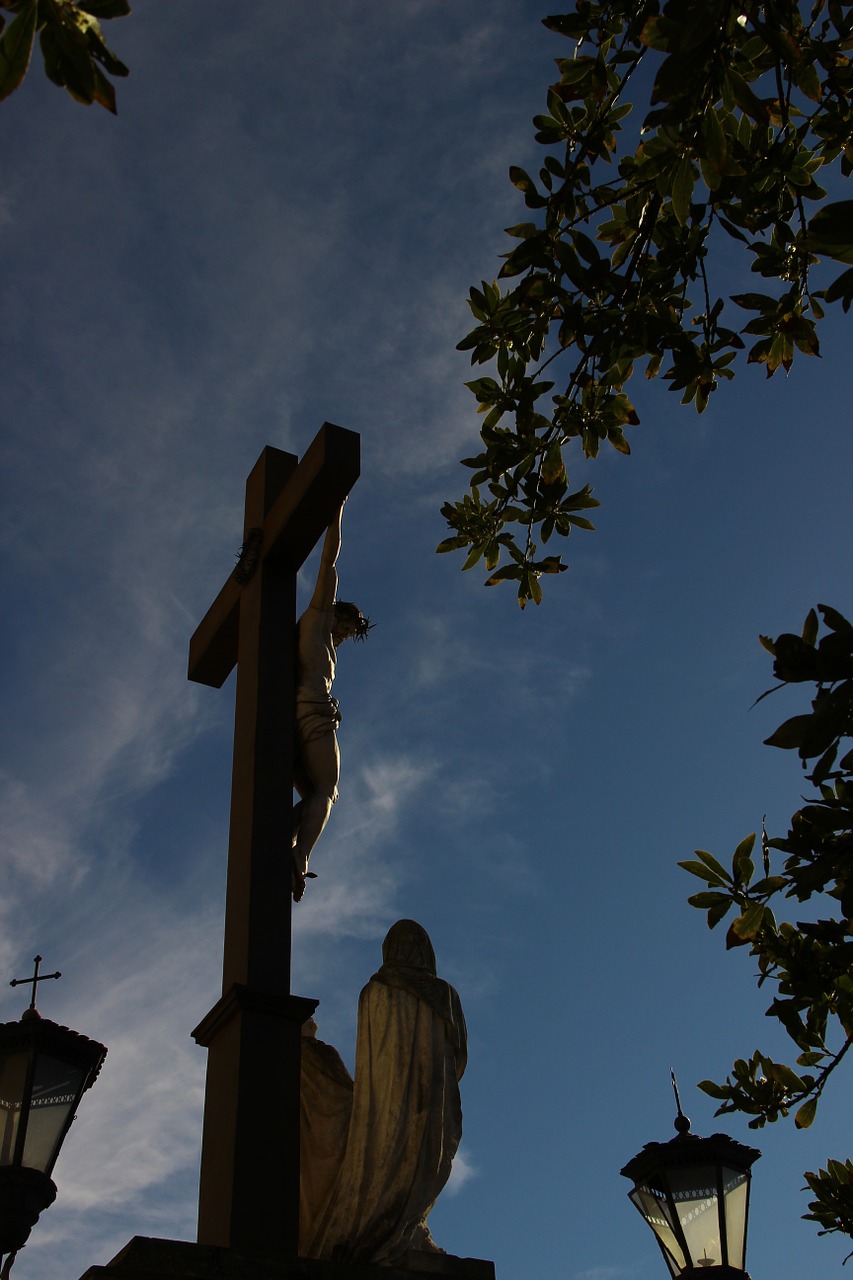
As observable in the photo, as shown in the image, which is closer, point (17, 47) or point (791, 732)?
point (17, 47)

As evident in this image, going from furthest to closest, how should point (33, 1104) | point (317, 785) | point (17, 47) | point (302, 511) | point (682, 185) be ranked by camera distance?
point (302, 511) → point (317, 785) → point (33, 1104) → point (682, 185) → point (17, 47)

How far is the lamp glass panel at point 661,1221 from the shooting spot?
5762mm

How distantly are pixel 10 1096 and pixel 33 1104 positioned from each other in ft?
0.32

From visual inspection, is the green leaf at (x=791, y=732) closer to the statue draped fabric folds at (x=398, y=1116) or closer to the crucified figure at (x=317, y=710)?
the statue draped fabric folds at (x=398, y=1116)

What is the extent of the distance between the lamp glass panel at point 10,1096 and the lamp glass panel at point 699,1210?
2500mm

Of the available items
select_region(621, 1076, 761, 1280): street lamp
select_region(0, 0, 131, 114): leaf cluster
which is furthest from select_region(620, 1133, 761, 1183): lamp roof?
select_region(0, 0, 131, 114): leaf cluster

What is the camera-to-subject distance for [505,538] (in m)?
4.81

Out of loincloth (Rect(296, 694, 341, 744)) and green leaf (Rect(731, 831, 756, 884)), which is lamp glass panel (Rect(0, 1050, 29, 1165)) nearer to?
loincloth (Rect(296, 694, 341, 744))

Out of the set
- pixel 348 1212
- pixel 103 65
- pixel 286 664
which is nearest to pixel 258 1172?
pixel 348 1212

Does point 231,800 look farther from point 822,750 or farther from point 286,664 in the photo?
point 822,750

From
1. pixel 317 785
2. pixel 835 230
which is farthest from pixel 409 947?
pixel 835 230

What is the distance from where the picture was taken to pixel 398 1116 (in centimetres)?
480

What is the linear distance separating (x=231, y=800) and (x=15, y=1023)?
1.14 m

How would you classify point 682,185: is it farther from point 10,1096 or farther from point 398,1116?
point 10,1096
